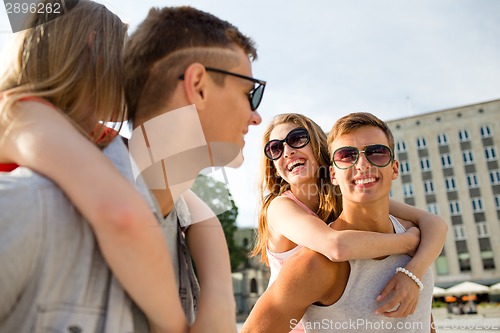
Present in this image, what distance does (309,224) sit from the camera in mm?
2455

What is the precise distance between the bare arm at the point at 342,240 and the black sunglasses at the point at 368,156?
0.38 meters

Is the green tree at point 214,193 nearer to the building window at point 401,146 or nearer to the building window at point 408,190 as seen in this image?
the building window at point 408,190

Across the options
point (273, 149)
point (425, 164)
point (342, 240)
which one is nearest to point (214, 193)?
point (342, 240)

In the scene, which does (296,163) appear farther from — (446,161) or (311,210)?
(446,161)

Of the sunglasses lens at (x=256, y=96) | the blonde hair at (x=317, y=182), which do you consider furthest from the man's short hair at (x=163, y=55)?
the blonde hair at (x=317, y=182)

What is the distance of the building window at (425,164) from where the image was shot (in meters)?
47.7

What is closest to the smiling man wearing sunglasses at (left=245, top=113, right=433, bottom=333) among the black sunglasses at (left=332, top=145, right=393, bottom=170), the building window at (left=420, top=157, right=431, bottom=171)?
the black sunglasses at (left=332, top=145, right=393, bottom=170)

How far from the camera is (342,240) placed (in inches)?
83.8

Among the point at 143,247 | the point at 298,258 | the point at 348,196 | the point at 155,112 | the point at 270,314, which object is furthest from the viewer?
the point at 348,196

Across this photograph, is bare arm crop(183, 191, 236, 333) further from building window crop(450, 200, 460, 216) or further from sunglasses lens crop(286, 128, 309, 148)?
building window crop(450, 200, 460, 216)

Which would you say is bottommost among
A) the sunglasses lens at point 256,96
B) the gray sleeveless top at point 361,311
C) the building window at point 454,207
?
the building window at point 454,207

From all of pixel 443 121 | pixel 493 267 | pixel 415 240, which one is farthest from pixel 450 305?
pixel 415 240

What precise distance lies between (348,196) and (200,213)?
118 centimetres

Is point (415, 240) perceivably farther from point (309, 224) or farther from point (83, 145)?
point (83, 145)
